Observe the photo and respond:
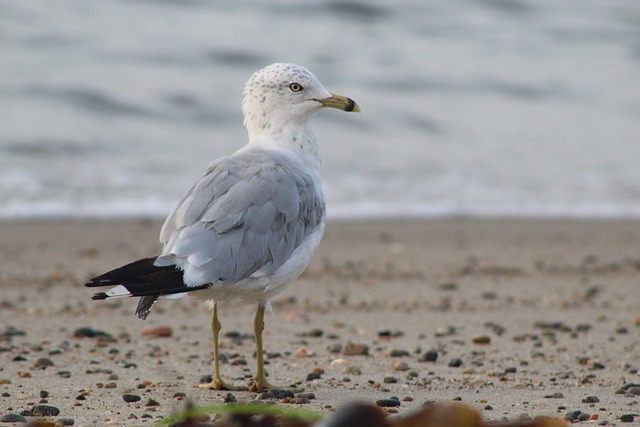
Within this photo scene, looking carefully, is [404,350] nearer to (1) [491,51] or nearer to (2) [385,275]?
(2) [385,275]

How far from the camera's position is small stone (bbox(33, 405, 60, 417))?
3.67m

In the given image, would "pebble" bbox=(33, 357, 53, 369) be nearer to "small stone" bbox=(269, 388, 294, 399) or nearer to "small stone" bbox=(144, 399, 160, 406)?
"small stone" bbox=(144, 399, 160, 406)

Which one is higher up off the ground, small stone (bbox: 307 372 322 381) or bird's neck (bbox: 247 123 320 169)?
bird's neck (bbox: 247 123 320 169)

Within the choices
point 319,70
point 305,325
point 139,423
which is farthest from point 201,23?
point 139,423

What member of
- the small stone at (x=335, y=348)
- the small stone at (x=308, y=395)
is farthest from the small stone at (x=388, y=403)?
the small stone at (x=335, y=348)

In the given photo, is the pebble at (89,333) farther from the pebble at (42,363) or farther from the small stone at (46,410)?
the small stone at (46,410)

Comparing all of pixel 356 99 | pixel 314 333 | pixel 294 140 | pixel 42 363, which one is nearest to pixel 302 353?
pixel 314 333

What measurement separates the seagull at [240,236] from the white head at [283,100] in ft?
0.36

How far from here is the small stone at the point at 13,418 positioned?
11.7ft

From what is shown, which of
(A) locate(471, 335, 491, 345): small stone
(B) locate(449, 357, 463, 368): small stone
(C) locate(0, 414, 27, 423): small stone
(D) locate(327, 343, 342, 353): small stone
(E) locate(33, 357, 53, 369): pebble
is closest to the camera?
(C) locate(0, 414, 27, 423): small stone

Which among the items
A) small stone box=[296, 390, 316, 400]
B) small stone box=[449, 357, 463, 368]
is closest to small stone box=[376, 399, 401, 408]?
small stone box=[296, 390, 316, 400]

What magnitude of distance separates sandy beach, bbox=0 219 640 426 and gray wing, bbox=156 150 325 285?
0.54 metres

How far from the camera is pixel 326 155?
1146cm

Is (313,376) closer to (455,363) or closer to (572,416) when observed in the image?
(455,363)
